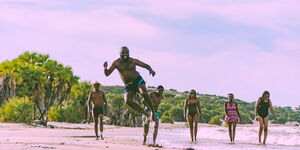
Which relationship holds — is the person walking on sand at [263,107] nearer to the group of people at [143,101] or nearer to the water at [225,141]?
the group of people at [143,101]

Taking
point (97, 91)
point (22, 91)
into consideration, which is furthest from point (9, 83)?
point (97, 91)

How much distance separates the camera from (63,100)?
142ft

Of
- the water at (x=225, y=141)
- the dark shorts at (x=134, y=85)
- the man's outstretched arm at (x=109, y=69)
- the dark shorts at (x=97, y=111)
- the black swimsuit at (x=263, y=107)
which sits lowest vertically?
the water at (x=225, y=141)

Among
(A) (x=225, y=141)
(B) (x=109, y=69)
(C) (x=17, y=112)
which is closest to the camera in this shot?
(B) (x=109, y=69)

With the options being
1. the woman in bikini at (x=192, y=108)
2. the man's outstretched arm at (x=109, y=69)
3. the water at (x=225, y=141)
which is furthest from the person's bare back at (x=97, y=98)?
the man's outstretched arm at (x=109, y=69)

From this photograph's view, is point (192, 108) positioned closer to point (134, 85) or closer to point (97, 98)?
point (97, 98)

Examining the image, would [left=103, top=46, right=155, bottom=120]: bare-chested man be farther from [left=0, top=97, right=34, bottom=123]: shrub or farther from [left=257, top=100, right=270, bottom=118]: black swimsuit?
[left=0, top=97, right=34, bottom=123]: shrub

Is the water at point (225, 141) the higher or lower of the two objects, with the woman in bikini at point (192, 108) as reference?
lower

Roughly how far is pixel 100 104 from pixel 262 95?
607 centimetres

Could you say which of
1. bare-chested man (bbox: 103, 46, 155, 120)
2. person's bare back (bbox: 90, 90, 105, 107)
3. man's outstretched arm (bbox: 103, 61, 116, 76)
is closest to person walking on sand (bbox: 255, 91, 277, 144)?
person's bare back (bbox: 90, 90, 105, 107)

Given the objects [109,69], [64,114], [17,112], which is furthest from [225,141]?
[64,114]

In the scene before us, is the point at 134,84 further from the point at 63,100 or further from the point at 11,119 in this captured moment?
the point at 63,100

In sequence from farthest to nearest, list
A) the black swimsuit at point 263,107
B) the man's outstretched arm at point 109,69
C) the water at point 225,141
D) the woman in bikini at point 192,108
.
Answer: the black swimsuit at point 263,107, the woman in bikini at point 192,108, the water at point 225,141, the man's outstretched arm at point 109,69

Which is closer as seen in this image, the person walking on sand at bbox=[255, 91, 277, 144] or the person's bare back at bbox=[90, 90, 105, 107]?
the person's bare back at bbox=[90, 90, 105, 107]
